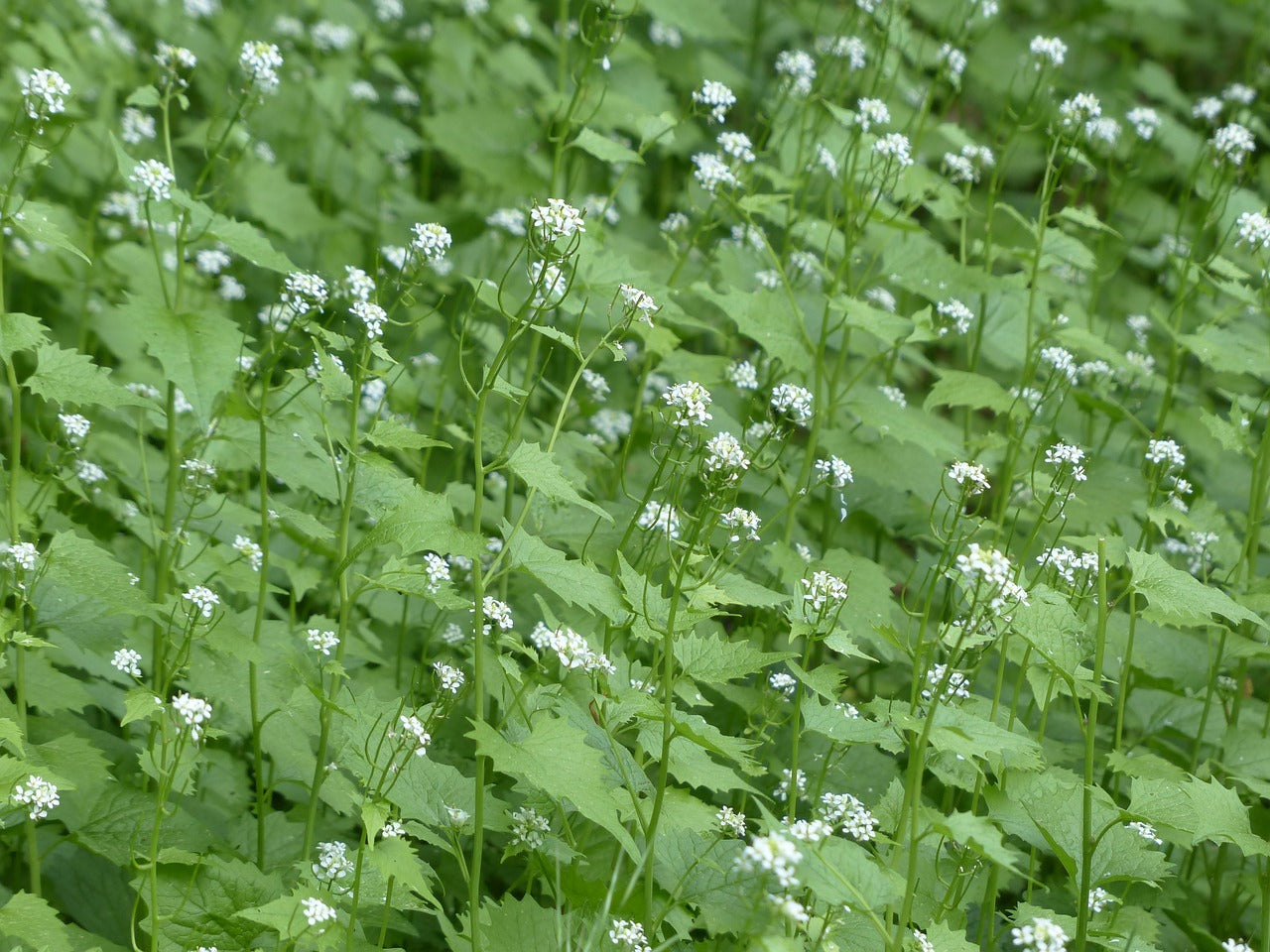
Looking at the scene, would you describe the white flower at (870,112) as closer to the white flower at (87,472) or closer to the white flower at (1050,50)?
the white flower at (1050,50)

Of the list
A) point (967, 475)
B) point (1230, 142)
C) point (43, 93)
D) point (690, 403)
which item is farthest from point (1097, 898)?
point (43, 93)

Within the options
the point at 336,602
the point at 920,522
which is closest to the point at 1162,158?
the point at 920,522

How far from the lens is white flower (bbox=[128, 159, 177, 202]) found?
120 inches

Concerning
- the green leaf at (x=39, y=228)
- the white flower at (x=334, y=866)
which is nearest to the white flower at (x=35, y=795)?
the white flower at (x=334, y=866)

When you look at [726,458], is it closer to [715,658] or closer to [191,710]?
[715,658]

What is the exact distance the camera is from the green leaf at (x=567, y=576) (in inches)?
101

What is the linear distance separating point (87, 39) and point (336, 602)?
359 cm

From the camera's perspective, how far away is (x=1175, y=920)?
352 cm

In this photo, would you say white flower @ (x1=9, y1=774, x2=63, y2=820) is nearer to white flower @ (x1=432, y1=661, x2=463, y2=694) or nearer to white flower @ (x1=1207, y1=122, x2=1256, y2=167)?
white flower @ (x1=432, y1=661, x2=463, y2=694)

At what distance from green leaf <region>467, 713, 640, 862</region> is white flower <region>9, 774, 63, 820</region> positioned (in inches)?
33.8

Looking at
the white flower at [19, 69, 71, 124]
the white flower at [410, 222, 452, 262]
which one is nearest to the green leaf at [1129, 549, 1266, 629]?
the white flower at [410, 222, 452, 262]

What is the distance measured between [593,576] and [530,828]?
1.91 feet

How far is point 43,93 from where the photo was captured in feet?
9.38

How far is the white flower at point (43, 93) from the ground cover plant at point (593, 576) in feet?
0.04
